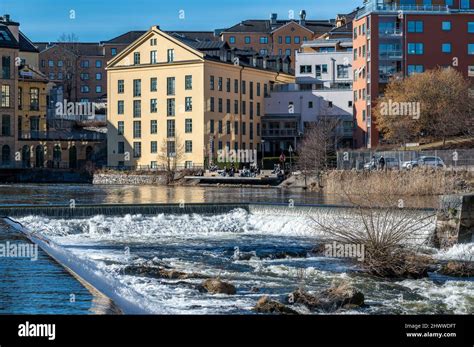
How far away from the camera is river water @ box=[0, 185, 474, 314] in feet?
60.4

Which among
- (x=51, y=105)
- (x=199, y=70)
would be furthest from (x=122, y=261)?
(x=51, y=105)

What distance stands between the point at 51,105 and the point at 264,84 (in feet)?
113

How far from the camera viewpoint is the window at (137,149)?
87062mm

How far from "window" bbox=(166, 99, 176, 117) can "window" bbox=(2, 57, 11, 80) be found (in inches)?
859

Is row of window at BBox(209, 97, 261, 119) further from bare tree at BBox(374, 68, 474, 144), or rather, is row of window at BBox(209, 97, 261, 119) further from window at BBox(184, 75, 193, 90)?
bare tree at BBox(374, 68, 474, 144)

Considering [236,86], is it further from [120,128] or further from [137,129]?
[120,128]

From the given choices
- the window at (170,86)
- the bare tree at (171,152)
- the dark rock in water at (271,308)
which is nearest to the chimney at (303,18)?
the window at (170,86)

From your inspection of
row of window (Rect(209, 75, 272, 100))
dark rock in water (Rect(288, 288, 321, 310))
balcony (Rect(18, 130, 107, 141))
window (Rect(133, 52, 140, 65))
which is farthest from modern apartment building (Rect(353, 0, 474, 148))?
dark rock in water (Rect(288, 288, 321, 310))

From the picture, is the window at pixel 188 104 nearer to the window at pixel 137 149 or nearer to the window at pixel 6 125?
the window at pixel 137 149

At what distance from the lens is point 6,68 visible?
9456cm

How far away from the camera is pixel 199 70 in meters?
82.4

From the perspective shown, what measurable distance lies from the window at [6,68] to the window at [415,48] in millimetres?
45550

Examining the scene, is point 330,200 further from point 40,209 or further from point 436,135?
point 436,135

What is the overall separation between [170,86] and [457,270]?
6499 centimetres
